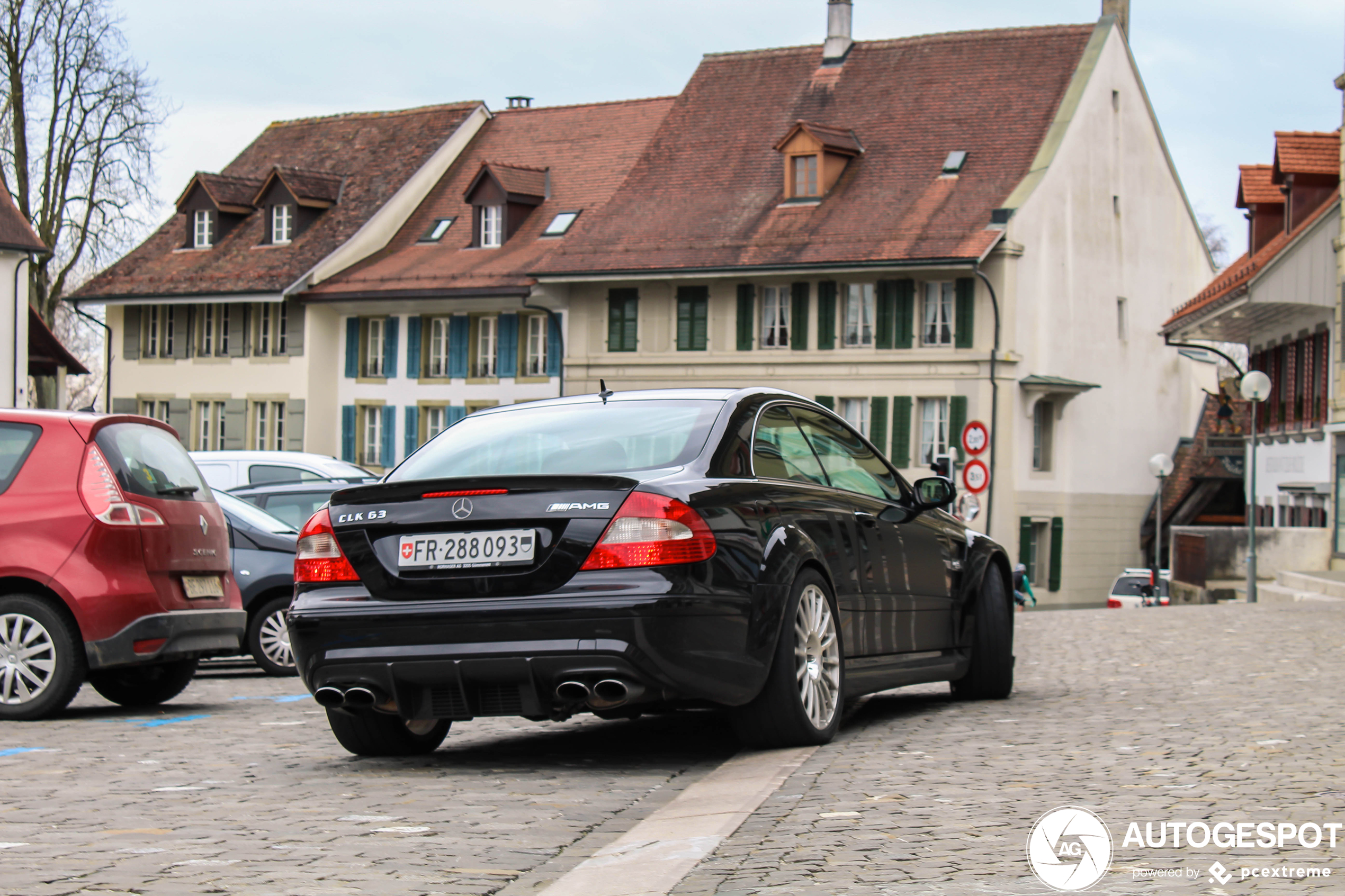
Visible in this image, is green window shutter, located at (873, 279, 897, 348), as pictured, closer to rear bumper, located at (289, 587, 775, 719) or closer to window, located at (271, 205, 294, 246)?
window, located at (271, 205, 294, 246)

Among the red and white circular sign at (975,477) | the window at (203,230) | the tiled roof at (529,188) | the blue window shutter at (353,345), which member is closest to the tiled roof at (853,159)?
the tiled roof at (529,188)

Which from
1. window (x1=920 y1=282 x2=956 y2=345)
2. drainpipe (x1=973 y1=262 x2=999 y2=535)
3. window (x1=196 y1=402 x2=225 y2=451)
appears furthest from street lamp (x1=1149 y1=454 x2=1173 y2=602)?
window (x1=196 y1=402 x2=225 y2=451)

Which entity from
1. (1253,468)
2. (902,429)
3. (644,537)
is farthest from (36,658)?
(902,429)

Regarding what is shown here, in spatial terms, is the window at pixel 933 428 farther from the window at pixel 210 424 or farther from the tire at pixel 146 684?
the tire at pixel 146 684

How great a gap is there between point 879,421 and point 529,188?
12960mm

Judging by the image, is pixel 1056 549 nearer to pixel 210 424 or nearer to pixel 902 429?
pixel 902 429

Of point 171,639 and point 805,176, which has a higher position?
point 805,176

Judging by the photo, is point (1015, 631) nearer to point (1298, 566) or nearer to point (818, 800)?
point (818, 800)

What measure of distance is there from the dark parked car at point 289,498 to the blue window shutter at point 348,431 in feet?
121

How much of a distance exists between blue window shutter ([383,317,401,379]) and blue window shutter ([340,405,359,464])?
0.95 m

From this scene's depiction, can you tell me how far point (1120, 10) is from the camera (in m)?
51.3

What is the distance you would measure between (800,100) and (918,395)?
9.53 meters

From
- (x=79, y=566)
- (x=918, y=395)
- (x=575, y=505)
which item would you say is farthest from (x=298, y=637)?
(x=918, y=395)

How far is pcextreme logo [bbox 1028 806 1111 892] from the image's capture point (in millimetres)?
4566
